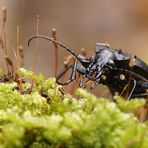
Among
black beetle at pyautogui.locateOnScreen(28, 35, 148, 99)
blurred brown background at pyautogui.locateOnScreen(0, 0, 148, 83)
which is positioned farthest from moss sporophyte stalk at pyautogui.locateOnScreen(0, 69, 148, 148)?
blurred brown background at pyautogui.locateOnScreen(0, 0, 148, 83)

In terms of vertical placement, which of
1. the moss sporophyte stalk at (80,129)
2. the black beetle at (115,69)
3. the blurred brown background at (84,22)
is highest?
the moss sporophyte stalk at (80,129)

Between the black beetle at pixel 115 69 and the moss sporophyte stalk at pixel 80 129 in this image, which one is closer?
the moss sporophyte stalk at pixel 80 129

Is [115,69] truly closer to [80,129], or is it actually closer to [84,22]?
[80,129]

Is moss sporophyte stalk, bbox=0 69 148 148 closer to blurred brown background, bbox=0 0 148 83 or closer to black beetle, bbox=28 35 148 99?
black beetle, bbox=28 35 148 99

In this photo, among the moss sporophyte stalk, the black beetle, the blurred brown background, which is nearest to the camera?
the moss sporophyte stalk

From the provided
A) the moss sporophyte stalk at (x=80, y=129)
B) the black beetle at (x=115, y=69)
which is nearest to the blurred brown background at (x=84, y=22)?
the black beetle at (x=115, y=69)

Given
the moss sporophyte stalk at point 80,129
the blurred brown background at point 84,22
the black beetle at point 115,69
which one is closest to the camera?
the moss sporophyte stalk at point 80,129

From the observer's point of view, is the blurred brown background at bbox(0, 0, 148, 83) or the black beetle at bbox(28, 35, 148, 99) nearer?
the black beetle at bbox(28, 35, 148, 99)

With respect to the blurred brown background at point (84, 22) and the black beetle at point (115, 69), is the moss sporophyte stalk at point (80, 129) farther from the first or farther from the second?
the blurred brown background at point (84, 22)
